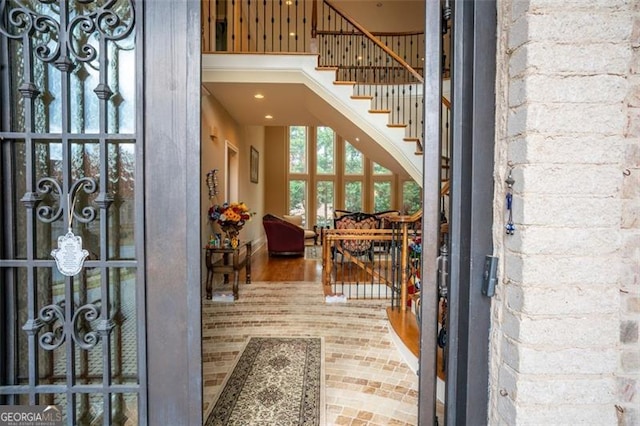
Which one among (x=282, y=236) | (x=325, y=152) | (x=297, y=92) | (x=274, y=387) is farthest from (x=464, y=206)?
(x=325, y=152)

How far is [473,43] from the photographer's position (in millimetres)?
965

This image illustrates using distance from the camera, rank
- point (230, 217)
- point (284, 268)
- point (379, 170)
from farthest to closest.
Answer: point (379, 170) < point (284, 268) < point (230, 217)

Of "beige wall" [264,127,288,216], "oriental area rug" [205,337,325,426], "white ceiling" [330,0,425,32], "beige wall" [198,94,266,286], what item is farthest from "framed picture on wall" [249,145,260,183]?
"oriental area rug" [205,337,325,426]

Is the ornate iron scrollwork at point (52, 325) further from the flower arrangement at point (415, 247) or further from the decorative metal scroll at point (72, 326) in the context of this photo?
the flower arrangement at point (415, 247)

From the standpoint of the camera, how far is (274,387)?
2131 millimetres

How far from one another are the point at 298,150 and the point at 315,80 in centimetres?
739

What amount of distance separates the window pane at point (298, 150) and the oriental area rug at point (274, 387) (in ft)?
29.7

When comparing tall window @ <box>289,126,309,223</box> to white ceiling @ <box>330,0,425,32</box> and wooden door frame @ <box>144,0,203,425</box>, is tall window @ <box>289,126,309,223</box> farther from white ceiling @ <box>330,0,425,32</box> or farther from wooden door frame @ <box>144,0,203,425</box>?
wooden door frame @ <box>144,0,203,425</box>

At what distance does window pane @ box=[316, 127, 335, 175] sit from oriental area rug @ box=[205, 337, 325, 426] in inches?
357

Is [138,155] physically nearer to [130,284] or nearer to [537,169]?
[130,284]

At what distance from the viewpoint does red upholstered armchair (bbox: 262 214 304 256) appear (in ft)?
22.3

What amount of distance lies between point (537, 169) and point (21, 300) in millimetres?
1612

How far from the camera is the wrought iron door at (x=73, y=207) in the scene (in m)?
1.01

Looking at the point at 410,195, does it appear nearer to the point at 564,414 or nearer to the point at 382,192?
the point at 382,192
